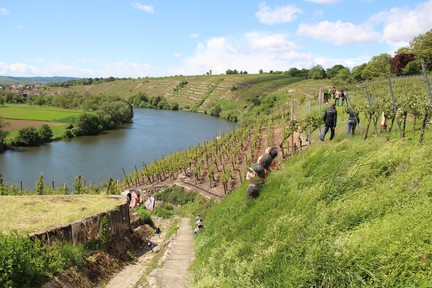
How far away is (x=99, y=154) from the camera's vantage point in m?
55.6

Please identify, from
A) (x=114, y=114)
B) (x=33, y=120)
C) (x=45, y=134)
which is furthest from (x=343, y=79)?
(x=33, y=120)

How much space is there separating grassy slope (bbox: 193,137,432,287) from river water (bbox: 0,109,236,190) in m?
24.2

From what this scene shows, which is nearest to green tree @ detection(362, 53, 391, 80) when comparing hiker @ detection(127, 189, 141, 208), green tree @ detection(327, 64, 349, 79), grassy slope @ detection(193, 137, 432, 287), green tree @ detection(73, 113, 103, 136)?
green tree @ detection(327, 64, 349, 79)

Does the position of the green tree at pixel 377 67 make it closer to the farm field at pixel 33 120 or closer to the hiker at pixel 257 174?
the hiker at pixel 257 174

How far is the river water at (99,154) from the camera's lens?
42812 millimetres

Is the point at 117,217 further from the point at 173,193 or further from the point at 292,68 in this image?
the point at 292,68

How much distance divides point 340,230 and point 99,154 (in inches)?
2103

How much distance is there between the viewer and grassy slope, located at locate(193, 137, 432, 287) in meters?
4.69

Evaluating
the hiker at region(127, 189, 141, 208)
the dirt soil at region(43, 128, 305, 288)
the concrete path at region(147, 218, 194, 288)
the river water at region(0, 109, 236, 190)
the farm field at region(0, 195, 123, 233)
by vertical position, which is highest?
the farm field at region(0, 195, 123, 233)

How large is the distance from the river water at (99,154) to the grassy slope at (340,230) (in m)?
24.2

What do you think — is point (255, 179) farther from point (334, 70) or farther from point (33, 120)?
point (334, 70)

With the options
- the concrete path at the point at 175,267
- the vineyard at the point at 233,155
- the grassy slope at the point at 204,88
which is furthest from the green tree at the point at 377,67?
the concrete path at the point at 175,267

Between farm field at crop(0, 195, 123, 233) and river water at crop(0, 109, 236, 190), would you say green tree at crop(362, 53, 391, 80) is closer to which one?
river water at crop(0, 109, 236, 190)

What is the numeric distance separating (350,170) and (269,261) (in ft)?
10.2
